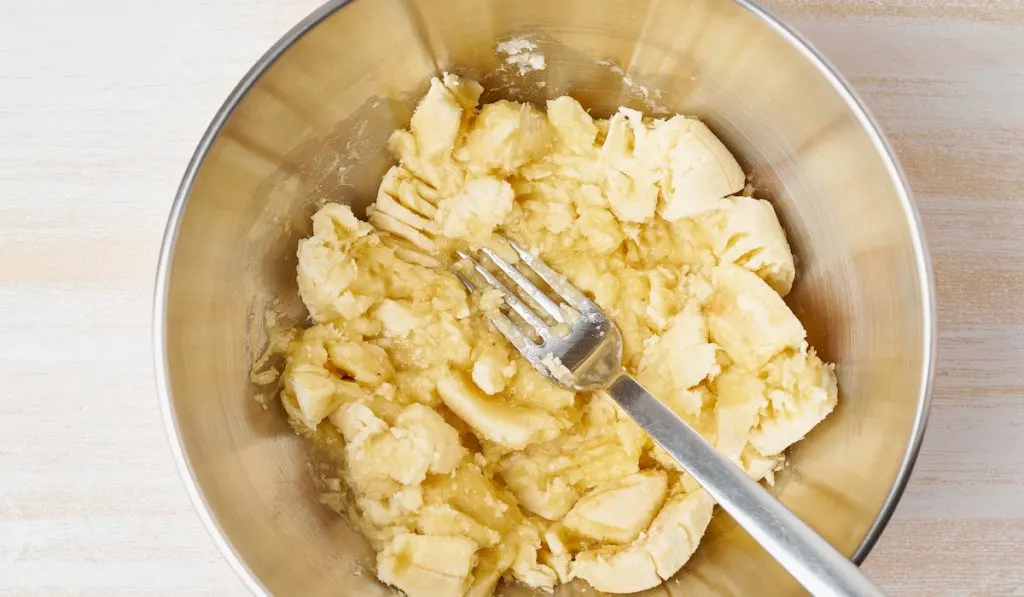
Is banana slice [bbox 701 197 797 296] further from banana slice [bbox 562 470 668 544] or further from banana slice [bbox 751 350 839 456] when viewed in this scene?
banana slice [bbox 562 470 668 544]

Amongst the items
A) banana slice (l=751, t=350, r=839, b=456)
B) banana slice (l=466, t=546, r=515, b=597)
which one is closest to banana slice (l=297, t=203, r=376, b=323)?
banana slice (l=466, t=546, r=515, b=597)

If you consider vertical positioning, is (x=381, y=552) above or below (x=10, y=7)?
below

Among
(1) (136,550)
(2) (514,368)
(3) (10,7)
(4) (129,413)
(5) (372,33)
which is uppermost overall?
(5) (372,33)

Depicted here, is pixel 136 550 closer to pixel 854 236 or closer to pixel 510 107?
pixel 510 107

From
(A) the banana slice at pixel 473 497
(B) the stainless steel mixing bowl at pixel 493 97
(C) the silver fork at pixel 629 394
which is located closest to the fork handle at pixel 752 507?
(C) the silver fork at pixel 629 394

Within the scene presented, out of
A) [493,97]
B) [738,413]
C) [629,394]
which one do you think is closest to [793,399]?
[738,413]

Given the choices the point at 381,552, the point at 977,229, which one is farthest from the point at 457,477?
the point at 977,229

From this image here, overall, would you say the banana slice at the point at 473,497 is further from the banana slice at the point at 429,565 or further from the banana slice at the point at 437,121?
the banana slice at the point at 437,121
